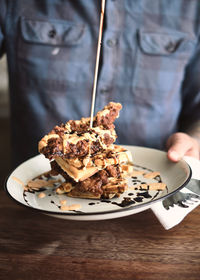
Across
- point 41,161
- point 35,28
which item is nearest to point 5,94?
point 35,28

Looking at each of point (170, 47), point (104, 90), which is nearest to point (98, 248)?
point (104, 90)

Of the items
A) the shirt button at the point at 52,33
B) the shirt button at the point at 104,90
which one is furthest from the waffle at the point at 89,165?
the shirt button at the point at 52,33

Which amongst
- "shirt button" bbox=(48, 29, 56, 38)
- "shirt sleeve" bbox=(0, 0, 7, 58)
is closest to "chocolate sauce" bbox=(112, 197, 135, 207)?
"shirt button" bbox=(48, 29, 56, 38)

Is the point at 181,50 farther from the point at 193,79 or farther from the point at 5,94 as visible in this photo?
the point at 5,94

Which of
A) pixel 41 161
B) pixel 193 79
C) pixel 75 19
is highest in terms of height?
pixel 75 19

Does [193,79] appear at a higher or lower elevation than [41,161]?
higher

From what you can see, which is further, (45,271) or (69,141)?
(69,141)

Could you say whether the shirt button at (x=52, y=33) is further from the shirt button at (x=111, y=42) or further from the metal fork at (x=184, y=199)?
the metal fork at (x=184, y=199)

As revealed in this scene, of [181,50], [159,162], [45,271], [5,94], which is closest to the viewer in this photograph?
[45,271]
